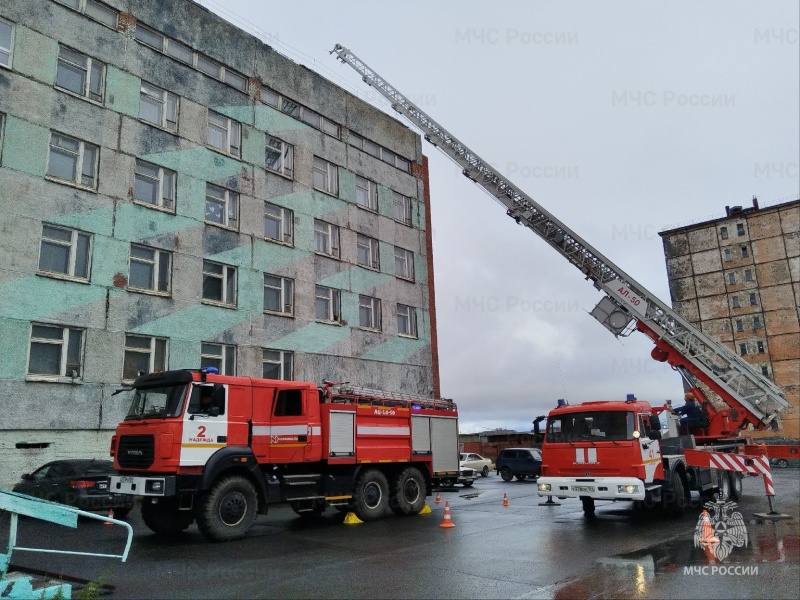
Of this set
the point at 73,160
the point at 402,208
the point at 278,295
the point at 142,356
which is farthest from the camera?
the point at 402,208

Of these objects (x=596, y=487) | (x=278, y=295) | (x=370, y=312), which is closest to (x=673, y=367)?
(x=596, y=487)

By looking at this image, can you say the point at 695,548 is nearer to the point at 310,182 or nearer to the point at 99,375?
the point at 99,375

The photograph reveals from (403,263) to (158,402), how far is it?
21030 mm

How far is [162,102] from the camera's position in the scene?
74.7ft

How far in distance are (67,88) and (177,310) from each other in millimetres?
7874

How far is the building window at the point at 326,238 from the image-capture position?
27.7 m

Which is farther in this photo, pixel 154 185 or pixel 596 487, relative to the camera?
pixel 154 185

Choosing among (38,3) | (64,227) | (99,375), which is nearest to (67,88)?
(38,3)

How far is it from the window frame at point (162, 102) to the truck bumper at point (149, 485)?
14.7m

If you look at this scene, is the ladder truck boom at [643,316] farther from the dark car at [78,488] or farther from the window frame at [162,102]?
the dark car at [78,488]

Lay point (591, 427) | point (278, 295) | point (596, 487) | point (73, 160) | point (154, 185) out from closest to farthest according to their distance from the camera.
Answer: point (596, 487) < point (591, 427) < point (73, 160) < point (154, 185) < point (278, 295)

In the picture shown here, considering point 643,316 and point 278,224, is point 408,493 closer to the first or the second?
point 643,316

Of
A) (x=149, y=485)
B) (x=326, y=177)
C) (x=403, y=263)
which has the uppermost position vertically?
(x=326, y=177)

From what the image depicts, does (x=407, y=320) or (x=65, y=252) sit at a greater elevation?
(x=65, y=252)
